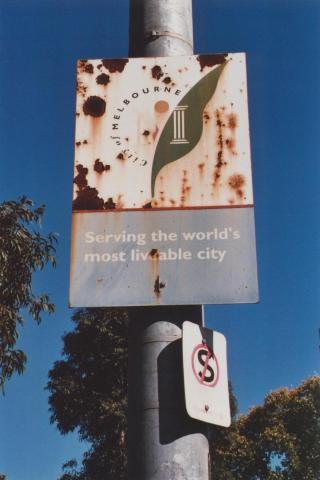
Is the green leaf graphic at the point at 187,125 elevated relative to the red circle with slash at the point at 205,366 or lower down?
elevated

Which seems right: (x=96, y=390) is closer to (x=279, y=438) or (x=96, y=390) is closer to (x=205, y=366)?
(x=279, y=438)

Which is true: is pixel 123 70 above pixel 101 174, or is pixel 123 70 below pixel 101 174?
above

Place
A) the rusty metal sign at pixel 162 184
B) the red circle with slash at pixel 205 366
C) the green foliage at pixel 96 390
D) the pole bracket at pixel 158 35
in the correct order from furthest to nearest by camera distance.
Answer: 1. the green foliage at pixel 96 390
2. the pole bracket at pixel 158 35
3. the rusty metal sign at pixel 162 184
4. the red circle with slash at pixel 205 366

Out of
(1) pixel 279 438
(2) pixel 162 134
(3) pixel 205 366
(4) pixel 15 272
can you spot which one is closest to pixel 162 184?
(2) pixel 162 134

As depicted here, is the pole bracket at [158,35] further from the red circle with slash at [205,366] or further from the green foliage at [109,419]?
the green foliage at [109,419]

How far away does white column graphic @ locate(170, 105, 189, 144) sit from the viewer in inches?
105

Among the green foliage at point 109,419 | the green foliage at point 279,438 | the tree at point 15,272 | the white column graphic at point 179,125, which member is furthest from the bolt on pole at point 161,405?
the green foliage at point 279,438

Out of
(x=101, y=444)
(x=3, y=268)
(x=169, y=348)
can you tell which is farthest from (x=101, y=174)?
(x=101, y=444)

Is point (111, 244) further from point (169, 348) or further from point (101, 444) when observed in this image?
point (101, 444)

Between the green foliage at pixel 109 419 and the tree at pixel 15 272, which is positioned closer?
the tree at pixel 15 272

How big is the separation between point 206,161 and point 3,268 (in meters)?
7.59

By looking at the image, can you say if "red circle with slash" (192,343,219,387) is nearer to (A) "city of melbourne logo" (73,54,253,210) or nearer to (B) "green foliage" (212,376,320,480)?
(A) "city of melbourne logo" (73,54,253,210)

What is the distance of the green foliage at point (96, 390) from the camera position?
63.4ft

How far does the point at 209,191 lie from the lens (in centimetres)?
254
